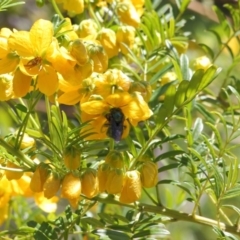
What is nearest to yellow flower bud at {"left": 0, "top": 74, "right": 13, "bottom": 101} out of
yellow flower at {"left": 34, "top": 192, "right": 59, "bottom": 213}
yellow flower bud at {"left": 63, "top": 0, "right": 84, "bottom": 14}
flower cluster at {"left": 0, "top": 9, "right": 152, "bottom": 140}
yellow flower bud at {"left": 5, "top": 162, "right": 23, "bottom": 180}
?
flower cluster at {"left": 0, "top": 9, "right": 152, "bottom": 140}

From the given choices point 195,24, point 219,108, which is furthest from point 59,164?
point 195,24

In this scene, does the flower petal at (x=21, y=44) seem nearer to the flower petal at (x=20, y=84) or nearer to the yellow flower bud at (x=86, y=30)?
the flower petal at (x=20, y=84)

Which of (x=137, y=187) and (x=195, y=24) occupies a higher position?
→ (x=195, y=24)

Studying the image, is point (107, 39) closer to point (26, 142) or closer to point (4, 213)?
point (26, 142)

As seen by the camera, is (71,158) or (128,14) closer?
(71,158)

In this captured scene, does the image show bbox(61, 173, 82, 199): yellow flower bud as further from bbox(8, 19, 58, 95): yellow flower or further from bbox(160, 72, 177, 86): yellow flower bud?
bbox(160, 72, 177, 86): yellow flower bud

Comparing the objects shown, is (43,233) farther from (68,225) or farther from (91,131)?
(91,131)

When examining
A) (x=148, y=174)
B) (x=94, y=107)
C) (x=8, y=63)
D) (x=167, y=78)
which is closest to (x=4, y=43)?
(x=8, y=63)
